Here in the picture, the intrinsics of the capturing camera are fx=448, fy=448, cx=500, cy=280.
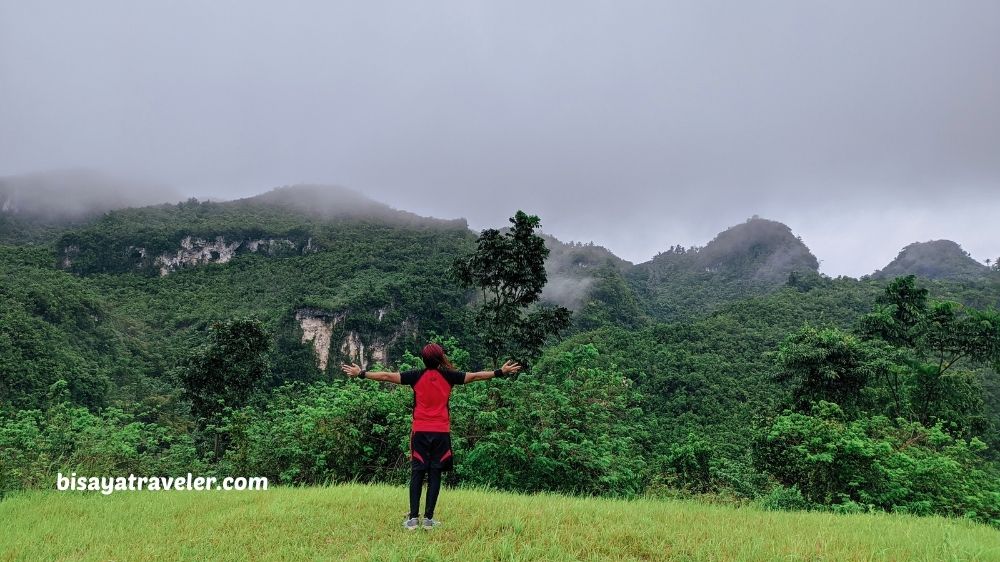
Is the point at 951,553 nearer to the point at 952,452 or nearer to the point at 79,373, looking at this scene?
the point at 952,452

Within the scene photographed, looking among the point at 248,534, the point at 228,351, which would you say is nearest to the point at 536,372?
the point at 248,534

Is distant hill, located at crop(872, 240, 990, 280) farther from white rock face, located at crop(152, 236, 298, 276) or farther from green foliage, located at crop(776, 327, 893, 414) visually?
white rock face, located at crop(152, 236, 298, 276)

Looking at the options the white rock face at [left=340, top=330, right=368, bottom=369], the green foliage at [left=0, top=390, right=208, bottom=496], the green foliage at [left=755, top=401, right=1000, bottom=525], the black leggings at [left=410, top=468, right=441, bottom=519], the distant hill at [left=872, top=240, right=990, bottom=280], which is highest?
the distant hill at [left=872, top=240, right=990, bottom=280]

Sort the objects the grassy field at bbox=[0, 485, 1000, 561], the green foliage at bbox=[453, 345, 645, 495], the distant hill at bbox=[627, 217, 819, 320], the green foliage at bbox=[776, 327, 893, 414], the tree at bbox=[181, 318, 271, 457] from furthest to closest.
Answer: the distant hill at bbox=[627, 217, 819, 320] → the tree at bbox=[181, 318, 271, 457] → the green foliage at bbox=[776, 327, 893, 414] → the green foliage at bbox=[453, 345, 645, 495] → the grassy field at bbox=[0, 485, 1000, 561]

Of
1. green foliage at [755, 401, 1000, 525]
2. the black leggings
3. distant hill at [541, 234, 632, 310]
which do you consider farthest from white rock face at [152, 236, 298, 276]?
the black leggings

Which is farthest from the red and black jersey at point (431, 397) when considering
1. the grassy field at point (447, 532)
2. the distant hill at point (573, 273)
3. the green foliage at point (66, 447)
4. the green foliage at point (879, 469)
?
the distant hill at point (573, 273)

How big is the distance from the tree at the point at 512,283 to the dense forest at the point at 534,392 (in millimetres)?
53

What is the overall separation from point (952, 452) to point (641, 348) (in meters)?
54.1

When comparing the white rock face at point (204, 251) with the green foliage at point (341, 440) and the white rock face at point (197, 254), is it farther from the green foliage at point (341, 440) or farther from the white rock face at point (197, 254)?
the green foliage at point (341, 440)

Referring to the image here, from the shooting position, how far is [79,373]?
5044 centimetres

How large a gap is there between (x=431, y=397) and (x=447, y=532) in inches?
50.8

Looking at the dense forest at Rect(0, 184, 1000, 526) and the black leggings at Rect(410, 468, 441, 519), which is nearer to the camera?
the black leggings at Rect(410, 468, 441, 519)

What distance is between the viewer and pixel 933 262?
15612 centimetres

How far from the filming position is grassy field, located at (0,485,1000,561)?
3838 millimetres
